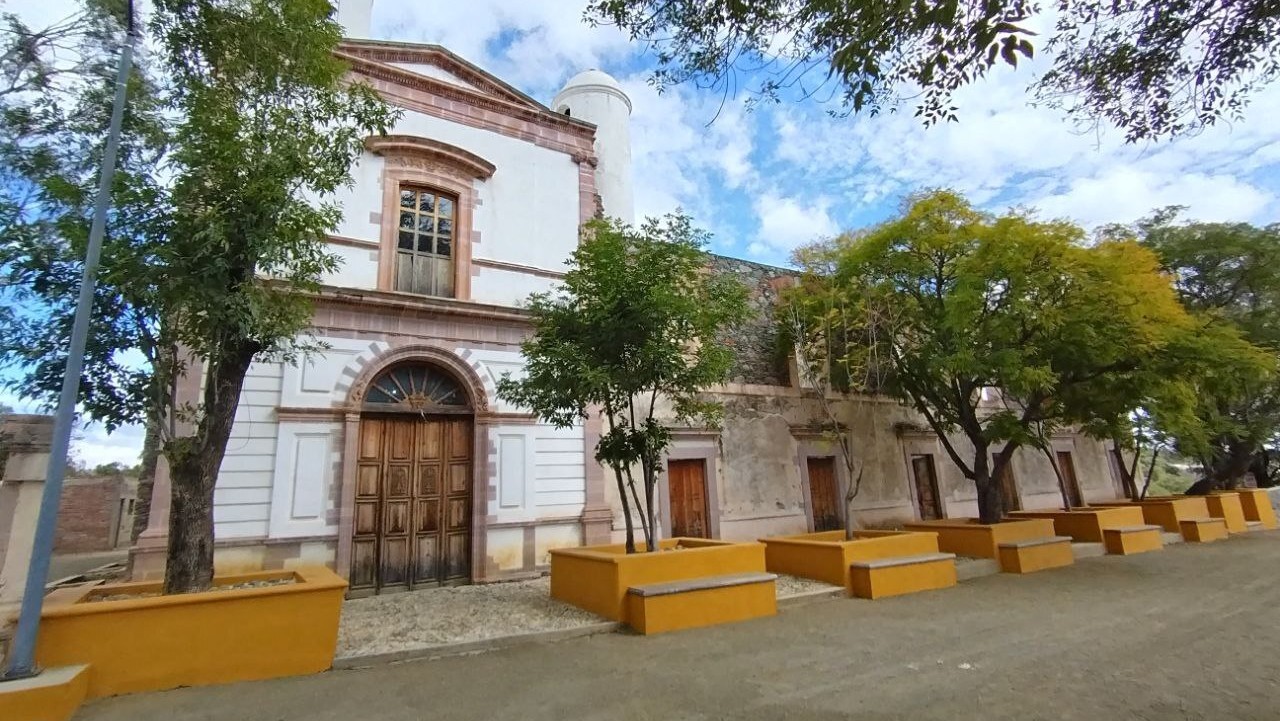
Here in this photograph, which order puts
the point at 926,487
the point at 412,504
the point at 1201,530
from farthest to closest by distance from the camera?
the point at 926,487 < the point at 1201,530 < the point at 412,504

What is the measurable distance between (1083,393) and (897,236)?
446 centimetres

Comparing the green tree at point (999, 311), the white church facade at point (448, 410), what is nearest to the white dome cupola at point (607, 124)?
the white church facade at point (448, 410)

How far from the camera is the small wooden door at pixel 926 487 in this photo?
1396cm

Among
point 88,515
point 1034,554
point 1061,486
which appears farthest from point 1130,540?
point 88,515

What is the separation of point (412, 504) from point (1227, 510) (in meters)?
19.0

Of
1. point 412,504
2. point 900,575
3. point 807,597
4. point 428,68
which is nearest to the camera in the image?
point 807,597

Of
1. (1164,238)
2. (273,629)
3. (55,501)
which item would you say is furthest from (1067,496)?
(55,501)

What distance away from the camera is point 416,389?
879 centimetres

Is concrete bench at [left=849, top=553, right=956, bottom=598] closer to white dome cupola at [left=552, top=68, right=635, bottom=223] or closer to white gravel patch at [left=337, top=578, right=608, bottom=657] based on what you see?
white gravel patch at [left=337, top=578, right=608, bottom=657]

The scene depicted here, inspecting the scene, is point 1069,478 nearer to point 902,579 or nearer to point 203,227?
point 902,579

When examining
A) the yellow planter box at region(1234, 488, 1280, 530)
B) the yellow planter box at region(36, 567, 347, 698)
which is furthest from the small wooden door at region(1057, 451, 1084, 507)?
the yellow planter box at region(36, 567, 347, 698)

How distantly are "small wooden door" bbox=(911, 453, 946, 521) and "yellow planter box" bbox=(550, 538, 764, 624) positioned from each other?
29.0 ft

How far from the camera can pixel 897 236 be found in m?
10.2

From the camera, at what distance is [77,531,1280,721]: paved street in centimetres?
364
